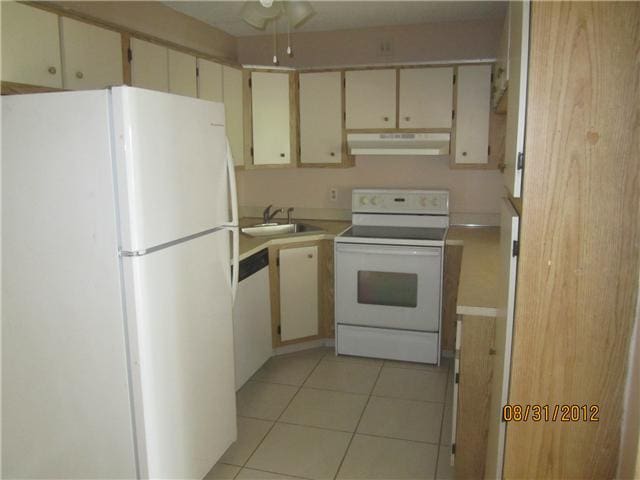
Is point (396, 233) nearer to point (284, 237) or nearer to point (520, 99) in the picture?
point (284, 237)

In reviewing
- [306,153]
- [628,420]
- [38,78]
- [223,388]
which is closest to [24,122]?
[38,78]

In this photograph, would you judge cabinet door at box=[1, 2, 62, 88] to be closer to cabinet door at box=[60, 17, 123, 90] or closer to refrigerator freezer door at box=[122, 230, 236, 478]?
cabinet door at box=[60, 17, 123, 90]

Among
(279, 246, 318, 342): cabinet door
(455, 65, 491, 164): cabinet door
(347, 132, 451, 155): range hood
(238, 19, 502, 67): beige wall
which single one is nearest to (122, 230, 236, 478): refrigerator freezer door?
(279, 246, 318, 342): cabinet door

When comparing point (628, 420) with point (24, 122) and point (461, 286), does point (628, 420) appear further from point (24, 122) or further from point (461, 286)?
point (24, 122)

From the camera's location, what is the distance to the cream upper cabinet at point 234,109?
3.49 meters

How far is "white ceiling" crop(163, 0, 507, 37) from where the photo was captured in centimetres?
330

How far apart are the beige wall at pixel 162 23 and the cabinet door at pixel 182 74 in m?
0.32

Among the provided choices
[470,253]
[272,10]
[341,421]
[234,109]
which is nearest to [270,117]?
[234,109]

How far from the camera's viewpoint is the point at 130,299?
1.76 meters

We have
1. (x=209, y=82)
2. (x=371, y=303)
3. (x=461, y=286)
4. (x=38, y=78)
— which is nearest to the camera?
(x=38, y=78)

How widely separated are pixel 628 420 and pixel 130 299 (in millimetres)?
1540

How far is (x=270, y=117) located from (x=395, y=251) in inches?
54.1

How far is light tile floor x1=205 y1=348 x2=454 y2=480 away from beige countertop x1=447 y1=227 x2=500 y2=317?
874mm

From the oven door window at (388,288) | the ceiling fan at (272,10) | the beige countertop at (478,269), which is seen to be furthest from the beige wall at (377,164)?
the ceiling fan at (272,10)
